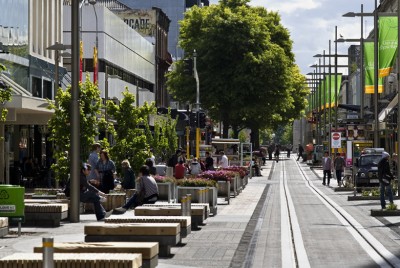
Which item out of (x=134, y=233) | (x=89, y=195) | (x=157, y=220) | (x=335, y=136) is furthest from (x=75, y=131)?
(x=335, y=136)

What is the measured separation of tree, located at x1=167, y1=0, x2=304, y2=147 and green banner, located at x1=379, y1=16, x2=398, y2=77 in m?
43.9

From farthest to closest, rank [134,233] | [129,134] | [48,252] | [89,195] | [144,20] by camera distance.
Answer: [144,20]
[129,134]
[89,195]
[134,233]
[48,252]

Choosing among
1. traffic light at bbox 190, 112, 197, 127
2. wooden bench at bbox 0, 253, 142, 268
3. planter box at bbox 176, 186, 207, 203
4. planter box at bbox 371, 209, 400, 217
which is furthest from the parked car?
wooden bench at bbox 0, 253, 142, 268

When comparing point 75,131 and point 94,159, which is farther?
point 94,159

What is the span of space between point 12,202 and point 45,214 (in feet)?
10.4

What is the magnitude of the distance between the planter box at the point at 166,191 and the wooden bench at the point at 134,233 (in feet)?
49.4

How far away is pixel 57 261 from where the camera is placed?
12469 millimetres

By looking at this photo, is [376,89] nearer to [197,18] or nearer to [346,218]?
[346,218]

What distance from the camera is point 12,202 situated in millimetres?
22250

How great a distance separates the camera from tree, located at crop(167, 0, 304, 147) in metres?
89.0

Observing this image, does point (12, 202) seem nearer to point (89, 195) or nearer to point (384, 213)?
point (89, 195)

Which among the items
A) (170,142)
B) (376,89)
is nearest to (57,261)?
(376,89)

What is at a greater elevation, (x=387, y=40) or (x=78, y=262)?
(x=387, y=40)

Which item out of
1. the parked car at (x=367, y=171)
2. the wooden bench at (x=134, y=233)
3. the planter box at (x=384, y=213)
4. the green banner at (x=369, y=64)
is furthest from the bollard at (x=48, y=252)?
the green banner at (x=369, y=64)
